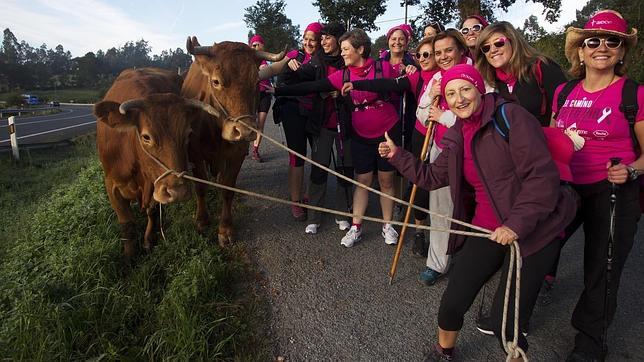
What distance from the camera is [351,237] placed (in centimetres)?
466

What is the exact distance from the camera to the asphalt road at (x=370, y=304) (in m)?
3.00

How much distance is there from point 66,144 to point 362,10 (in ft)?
74.1

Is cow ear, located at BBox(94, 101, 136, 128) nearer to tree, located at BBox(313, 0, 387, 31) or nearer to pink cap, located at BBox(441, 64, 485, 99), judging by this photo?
pink cap, located at BBox(441, 64, 485, 99)

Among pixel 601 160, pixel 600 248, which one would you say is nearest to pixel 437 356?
pixel 600 248

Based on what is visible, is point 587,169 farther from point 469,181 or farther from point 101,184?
point 101,184

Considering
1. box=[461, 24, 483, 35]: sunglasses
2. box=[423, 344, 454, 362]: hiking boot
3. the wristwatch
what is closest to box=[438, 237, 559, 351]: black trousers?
box=[423, 344, 454, 362]: hiking boot

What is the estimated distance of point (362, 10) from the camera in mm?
30344

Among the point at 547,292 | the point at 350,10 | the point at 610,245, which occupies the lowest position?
the point at 547,292

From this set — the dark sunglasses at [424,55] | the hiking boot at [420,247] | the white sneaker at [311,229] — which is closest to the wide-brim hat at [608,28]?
the dark sunglasses at [424,55]

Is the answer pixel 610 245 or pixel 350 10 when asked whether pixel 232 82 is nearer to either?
pixel 610 245

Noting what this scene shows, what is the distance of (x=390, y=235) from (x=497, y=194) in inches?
95.8

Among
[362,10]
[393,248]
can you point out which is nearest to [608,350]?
[393,248]

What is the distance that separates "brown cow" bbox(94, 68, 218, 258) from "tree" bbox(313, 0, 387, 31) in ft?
91.7

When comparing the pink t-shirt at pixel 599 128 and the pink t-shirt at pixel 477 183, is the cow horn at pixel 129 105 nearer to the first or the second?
the pink t-shirt at pixel 477 183
